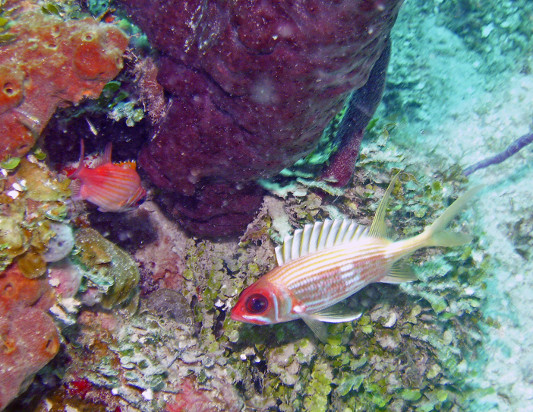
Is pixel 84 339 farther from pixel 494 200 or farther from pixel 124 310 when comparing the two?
pixel 494 200

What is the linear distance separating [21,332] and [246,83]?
2.70 meters

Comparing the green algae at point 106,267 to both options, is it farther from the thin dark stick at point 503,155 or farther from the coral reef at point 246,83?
the thin dark stick at point 503,155

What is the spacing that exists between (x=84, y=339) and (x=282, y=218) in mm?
2488

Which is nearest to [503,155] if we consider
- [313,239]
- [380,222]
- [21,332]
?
[380,222]

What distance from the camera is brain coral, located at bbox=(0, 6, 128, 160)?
273cm

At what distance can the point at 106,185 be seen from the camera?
322cm

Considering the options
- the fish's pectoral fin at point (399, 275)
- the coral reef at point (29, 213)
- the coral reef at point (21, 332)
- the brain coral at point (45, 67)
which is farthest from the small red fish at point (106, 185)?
the fish's pectoral fin at point (399, 275)

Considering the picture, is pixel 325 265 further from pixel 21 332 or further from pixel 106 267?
pixel 21 332

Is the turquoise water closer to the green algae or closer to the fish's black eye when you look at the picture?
the green algae

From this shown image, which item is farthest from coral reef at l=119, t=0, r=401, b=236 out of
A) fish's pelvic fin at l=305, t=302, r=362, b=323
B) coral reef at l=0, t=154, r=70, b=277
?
fish's pelvic fin at l=305, t=302, r=362, b=323

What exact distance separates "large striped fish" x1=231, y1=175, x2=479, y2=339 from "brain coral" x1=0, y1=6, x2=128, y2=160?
2304 millimetres

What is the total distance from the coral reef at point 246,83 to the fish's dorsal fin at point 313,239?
90cm

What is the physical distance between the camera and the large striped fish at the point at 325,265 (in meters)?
2.89

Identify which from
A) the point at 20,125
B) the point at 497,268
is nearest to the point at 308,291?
the point at 20,125
